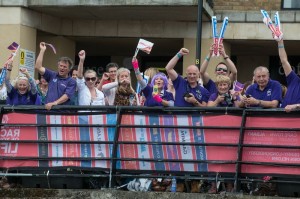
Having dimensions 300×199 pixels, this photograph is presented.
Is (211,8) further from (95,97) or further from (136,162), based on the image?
(136,162)

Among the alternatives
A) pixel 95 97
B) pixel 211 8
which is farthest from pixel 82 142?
pixel 211 8

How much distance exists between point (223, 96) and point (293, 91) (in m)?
0.98

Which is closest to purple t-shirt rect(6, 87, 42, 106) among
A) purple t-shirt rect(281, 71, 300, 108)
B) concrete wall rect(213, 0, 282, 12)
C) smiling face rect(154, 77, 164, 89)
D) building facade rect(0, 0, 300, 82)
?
smiling face rect(154, 77, 164, 89)

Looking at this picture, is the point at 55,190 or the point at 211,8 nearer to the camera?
the point at 55,190

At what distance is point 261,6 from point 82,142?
34.5 feet

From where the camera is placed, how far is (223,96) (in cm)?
930

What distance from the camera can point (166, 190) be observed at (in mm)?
8875

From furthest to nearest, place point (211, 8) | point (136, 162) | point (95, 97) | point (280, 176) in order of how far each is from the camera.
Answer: point (211, 8)
point (95, 97)
point (136, 162)
point (280, 176)

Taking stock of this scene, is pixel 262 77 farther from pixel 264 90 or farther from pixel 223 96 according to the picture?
pixel 223 96

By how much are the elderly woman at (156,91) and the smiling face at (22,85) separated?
1.52 meters

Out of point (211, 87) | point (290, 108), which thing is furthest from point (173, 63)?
point (290, 108)

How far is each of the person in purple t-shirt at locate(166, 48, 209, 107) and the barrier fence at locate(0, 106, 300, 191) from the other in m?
0.68

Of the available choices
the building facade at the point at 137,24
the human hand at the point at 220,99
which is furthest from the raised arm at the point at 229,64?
the building facade at the point at 137,24

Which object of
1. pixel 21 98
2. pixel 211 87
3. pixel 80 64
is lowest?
pixel 21 98
